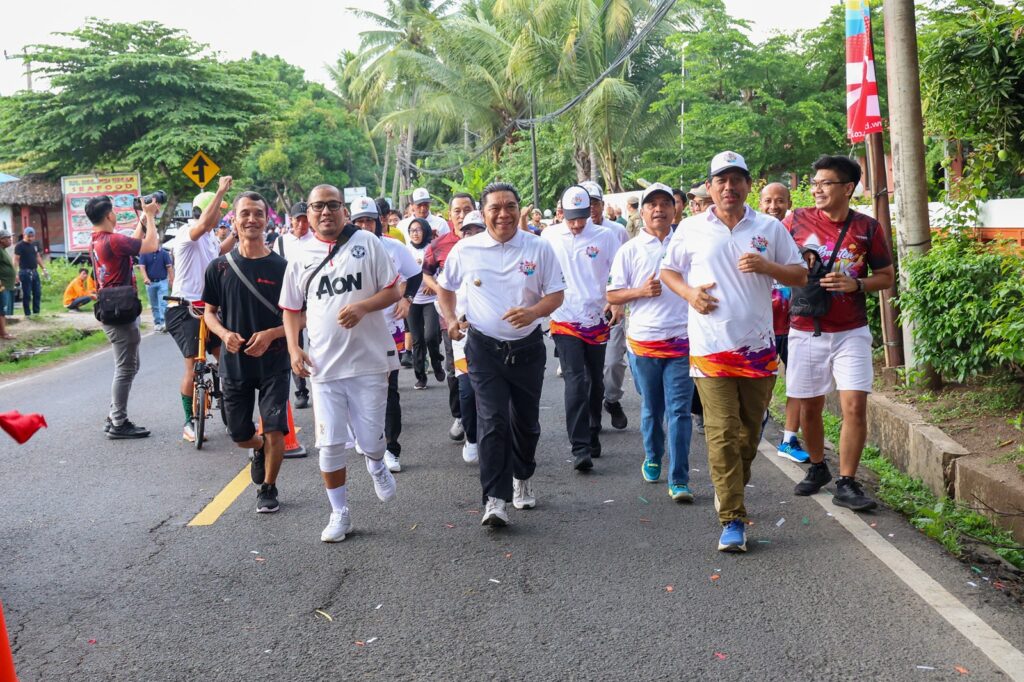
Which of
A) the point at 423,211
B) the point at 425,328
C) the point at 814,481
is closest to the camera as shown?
the point at 814,481

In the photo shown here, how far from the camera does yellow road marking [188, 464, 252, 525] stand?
6.61 metres

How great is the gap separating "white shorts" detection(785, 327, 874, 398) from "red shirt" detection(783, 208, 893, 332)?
0.25ft

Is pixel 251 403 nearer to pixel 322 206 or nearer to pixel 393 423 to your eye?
pixel 393 423

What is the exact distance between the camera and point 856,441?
21.0 ft

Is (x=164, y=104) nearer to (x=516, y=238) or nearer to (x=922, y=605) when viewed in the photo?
(x=516, y=238)

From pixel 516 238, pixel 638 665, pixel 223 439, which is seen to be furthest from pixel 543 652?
pixel 223 439

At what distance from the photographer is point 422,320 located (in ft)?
36.3

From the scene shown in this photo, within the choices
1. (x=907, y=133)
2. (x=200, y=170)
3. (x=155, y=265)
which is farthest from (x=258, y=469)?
(x=200, y=170)

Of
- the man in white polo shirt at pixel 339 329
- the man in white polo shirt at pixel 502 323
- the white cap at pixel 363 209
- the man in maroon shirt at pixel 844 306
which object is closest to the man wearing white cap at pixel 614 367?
the white cap at pixel 363 209

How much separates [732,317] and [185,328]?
16.9ft

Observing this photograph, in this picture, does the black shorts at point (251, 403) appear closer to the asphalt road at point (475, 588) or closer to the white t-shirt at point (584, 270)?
the asphalt road at point (475, 588)

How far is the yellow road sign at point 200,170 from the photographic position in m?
23.0

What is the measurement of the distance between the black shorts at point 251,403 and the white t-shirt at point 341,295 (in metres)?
0.64

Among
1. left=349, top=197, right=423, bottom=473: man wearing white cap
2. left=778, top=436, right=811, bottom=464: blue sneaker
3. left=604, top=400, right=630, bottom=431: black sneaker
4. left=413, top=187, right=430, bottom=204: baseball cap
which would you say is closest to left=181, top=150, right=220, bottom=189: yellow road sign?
left=413, top=187, right=430, bottom=204: baseball cap
